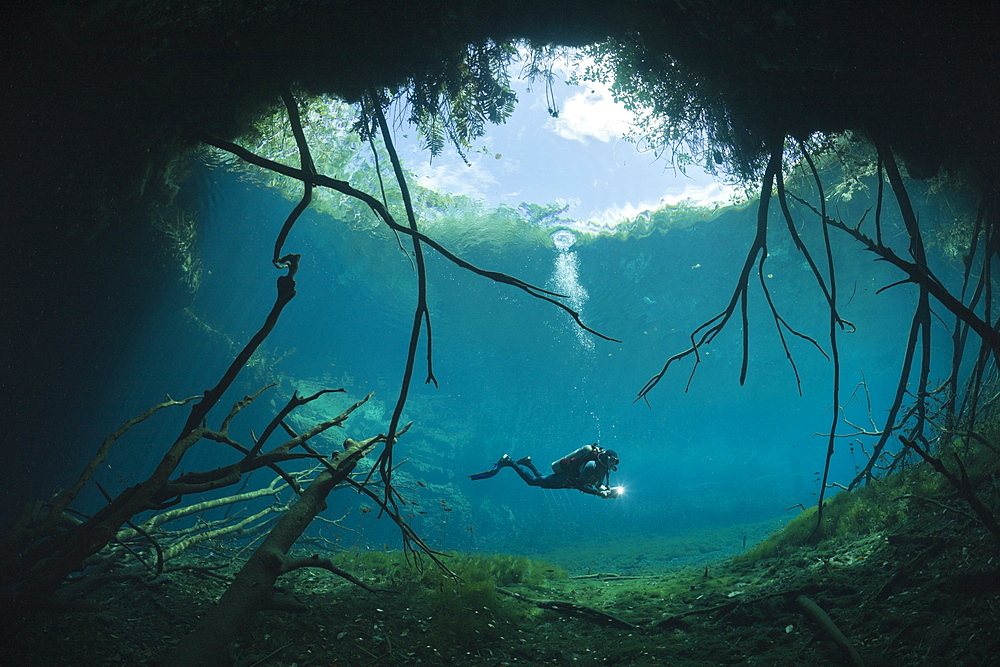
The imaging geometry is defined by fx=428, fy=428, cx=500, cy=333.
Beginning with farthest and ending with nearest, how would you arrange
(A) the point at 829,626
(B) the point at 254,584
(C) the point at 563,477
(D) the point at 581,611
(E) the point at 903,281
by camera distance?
(C) the point at 563,477 → (D) the point at 581,611 → (B) the point at 254,584 → (A) the point at 829,626 → (E) the point at 903,281

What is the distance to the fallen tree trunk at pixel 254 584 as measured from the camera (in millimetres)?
2967

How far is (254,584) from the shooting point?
11.3 feet

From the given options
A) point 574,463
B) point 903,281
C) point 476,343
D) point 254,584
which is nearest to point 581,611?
point 574,463

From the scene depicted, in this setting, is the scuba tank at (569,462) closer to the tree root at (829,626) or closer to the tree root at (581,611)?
the tree root at (581,611)

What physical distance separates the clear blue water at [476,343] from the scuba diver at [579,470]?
1355 mm

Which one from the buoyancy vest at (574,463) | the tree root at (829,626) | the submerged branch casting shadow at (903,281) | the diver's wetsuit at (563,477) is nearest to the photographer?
the tree root at (829,626)

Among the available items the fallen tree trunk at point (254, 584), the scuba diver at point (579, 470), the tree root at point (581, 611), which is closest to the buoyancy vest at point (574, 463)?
the scuba diver at point (579, 470)

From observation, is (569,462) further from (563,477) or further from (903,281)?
(903,281)

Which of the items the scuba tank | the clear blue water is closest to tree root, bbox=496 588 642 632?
the scuba tank

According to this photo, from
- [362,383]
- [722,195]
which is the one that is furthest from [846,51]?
[362,383]

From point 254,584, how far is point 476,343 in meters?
32.1

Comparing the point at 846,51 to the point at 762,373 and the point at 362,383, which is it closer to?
the point at 362,383

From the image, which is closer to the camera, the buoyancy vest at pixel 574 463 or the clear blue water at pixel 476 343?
the buoyancy vest at pixel 574 463

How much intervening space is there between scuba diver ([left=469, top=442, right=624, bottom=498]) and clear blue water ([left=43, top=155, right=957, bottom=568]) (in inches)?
53.4
